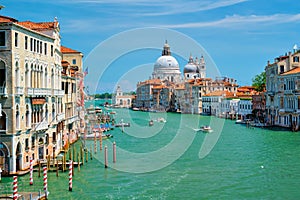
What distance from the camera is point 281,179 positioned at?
1210 centimetres

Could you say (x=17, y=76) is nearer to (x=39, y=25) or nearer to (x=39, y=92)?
(x=39, y=92)

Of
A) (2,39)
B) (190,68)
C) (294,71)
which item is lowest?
(2,39)

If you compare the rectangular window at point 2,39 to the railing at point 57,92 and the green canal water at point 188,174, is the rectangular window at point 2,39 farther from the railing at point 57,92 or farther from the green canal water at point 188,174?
the railing at point 57,92

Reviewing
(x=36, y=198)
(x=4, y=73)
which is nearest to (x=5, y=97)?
(x=4, y=73)

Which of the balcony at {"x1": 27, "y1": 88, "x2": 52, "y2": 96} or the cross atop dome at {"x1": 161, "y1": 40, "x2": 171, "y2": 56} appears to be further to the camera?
the cross atop dome at {"x1": 161, "y1": 40, "x2": 171, "y2": 56}

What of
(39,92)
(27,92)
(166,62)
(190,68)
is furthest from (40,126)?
(166,62)

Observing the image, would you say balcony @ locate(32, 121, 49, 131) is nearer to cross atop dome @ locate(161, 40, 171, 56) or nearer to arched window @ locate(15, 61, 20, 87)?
arched window @ locate(15, 61, 20, 87)

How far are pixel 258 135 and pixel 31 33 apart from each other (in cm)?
1449

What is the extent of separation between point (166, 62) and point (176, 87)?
16.3 meters

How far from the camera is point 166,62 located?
79.6m

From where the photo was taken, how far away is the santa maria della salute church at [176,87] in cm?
5184

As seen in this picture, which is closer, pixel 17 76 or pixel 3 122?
pixel 3 122

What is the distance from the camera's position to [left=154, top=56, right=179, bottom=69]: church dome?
79438 millimetres

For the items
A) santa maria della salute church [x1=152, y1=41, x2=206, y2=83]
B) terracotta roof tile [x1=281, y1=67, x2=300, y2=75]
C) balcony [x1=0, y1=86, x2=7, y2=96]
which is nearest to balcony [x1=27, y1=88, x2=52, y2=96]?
balcony [x1=0, y1=86, x2=7, y2=96]
